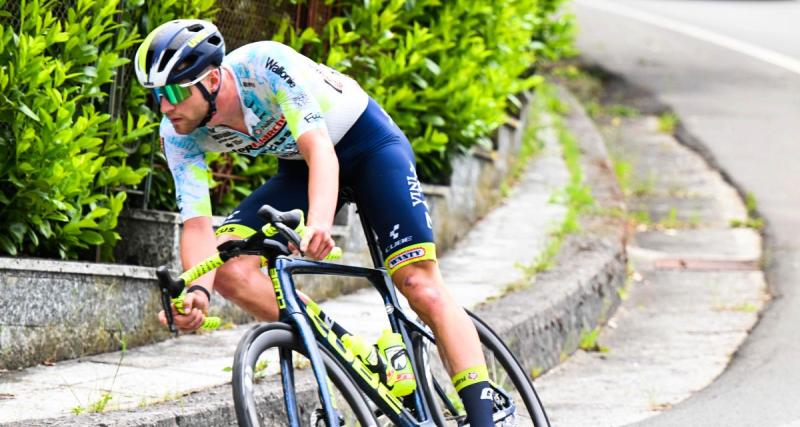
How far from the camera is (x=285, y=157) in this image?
4.79 metres

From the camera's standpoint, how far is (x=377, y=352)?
4.54 m

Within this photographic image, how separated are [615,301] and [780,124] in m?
5.72

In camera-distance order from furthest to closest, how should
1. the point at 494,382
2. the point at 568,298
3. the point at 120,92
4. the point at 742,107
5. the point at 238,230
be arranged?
the point at 742,107 → the point at 568,298 → the point at 120,92 → the point at 494,382 → the point at 238,230

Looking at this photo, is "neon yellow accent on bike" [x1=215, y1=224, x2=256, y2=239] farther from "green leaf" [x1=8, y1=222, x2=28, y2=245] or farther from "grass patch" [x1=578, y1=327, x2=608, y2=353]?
"grass patch" [x1=578, y1=327, x2=608, y2=353]

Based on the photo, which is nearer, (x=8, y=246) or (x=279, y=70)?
(x=279, y=70)

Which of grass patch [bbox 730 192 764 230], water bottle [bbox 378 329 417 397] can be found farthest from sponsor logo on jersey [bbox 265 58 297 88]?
grass patch [bbox 730 192 764 230]

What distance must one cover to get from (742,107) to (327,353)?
1138cm

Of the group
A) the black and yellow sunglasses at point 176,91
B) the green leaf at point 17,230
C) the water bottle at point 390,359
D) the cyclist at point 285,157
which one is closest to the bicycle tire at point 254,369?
the water bottle at point 390,359

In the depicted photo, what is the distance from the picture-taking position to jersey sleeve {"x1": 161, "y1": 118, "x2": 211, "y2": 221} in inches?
179

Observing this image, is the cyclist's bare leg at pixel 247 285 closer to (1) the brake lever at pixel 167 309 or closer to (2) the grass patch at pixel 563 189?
(1) the brake lever at pixel 167 309

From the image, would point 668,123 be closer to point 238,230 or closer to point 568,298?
point 568,298

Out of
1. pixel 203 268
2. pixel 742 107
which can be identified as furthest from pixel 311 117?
pixel 742 107

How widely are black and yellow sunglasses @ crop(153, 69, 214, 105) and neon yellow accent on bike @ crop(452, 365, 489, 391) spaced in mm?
1442

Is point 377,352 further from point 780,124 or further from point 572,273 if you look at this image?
point 780,124
